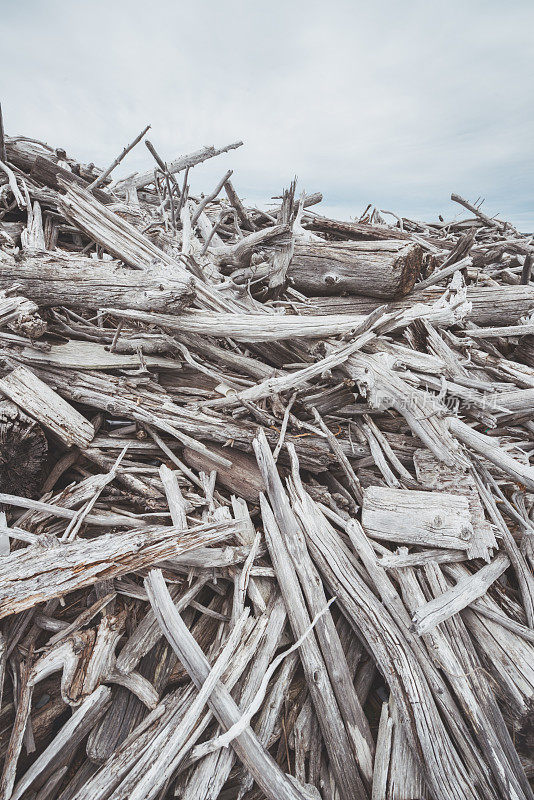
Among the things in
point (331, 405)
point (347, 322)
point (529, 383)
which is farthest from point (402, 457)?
point (529, 383)

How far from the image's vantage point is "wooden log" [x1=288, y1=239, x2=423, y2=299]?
3.96 m

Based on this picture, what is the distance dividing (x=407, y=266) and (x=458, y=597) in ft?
9.76

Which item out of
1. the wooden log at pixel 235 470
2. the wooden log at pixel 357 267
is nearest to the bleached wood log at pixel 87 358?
the wooden log at pixel 235 470

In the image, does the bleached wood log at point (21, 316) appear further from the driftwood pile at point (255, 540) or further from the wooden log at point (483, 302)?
Answer: the wooden log at point (483, 302)

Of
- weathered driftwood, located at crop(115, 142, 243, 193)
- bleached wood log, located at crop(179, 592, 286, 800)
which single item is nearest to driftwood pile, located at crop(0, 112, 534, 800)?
bleached wood log, located at crop(179, 592, 286, 800)

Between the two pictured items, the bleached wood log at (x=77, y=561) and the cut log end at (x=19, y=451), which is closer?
the bleached wood log at (x=77, y=561)

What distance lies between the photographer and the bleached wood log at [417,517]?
261 cm

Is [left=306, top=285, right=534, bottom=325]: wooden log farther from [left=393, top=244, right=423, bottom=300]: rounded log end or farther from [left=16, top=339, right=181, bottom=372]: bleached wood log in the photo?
[left=16, top=339, right=181, bottom=372]: bleached wood log

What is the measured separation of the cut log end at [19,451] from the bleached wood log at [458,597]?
263cm

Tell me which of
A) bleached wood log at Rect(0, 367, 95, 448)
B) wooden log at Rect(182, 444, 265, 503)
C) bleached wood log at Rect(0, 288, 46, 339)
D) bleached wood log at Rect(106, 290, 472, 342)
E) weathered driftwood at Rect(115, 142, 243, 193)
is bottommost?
wooden log at Rect(182, 444, 265, 503)

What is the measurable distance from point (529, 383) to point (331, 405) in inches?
78.2

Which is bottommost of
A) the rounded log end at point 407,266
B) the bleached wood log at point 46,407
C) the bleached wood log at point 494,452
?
the bleached wood log at point 46,407

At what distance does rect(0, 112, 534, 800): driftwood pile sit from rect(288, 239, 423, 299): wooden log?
0.11 ft

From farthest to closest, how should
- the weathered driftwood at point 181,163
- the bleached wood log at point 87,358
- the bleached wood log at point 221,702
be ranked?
the weathered driftwood at point 181,163 < the bleached wood log at point 87,358 < the bleached wood log at point 221,702
